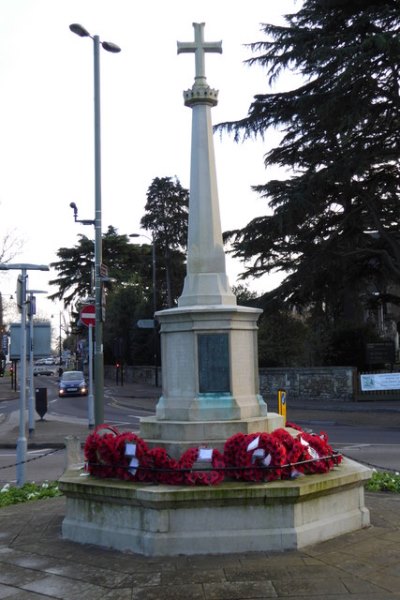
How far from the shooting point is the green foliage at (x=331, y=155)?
2417 cm

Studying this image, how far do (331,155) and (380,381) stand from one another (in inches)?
414

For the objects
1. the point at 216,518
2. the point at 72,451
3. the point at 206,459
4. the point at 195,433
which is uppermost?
the point at 195,433

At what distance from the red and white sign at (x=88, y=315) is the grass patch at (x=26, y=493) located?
407 inches

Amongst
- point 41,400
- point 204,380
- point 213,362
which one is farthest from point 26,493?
point 41,400

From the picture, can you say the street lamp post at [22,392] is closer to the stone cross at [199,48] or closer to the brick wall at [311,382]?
the stone cross at [199,48]

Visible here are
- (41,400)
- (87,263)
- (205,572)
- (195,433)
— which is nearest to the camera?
(205,572)

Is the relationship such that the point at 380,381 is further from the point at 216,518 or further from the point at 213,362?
the point at 216,518

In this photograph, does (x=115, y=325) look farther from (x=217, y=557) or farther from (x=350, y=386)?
(x=217, y=557)

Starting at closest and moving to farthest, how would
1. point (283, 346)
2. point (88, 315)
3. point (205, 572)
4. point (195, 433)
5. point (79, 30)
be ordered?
1. point (205, 572)
2. point (195, 433)
3. point (79, 30)
4. point (88, 315)
5. point (283, 346)

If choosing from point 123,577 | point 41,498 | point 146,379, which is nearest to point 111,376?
point 146,379

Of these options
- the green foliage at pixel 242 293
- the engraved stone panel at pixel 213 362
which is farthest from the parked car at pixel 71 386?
the engraved stone panel at pixel 213 362

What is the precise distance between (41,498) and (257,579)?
5268 mm

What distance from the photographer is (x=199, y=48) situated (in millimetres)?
8703

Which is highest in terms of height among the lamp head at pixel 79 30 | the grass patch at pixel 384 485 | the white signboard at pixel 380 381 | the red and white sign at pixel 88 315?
the lamp head at pixel 79 30
